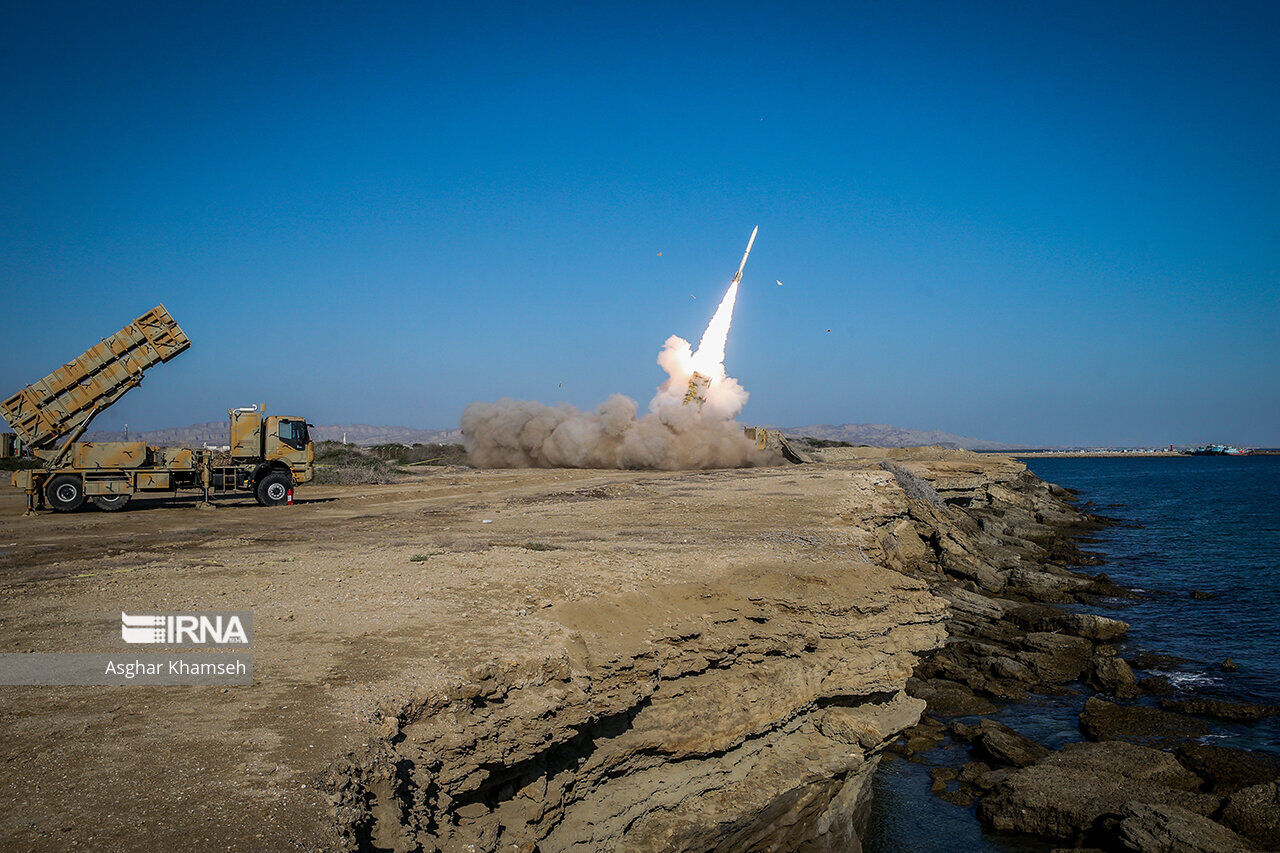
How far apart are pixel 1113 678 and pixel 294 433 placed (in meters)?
24.8

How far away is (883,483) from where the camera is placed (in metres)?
29.7

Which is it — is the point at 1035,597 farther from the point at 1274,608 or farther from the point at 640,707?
the point at 640,707

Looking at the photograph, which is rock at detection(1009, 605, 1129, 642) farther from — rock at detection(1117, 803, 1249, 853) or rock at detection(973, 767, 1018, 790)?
rock at detection(1117, 803, 1249, 853)

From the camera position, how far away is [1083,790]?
10852mm

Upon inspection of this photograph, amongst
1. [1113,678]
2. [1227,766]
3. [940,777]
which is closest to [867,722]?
[940,777]

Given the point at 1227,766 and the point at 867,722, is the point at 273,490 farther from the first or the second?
the point at 1227,766

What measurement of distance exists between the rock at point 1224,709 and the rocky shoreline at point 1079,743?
0.09 feet

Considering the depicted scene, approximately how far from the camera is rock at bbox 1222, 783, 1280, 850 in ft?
31.3

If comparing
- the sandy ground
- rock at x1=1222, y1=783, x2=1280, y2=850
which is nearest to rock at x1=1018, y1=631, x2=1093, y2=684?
the sandy ground

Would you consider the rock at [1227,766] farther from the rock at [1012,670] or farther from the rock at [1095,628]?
the rock at [1095,628]

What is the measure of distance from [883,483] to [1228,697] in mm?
15049

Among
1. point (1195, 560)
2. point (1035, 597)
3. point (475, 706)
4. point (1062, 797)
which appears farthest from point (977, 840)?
point (1195, 560)

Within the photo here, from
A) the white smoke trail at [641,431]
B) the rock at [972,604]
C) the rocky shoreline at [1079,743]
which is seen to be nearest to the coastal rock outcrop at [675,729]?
the rocky shoreline at [1079,743]

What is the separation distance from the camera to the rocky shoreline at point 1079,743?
10000 mm
